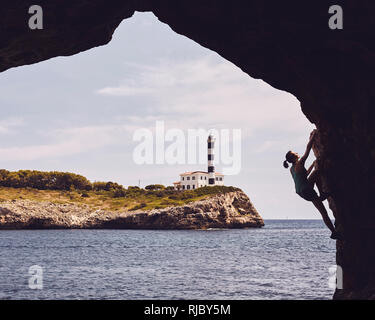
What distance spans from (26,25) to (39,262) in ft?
140

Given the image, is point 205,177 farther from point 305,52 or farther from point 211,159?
point 305,52

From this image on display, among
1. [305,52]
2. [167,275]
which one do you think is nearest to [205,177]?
[167,275]

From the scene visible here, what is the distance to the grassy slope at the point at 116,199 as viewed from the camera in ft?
433

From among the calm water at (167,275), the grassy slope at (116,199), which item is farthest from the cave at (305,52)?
the grassy slope at (116,199)

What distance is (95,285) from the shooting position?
33.7 metres

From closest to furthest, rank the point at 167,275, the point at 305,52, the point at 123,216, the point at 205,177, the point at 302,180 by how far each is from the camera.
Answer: the point at 302,180 < the point at 305,52 < the point at 167,275 < the point at 123,216 < the point at 205,177

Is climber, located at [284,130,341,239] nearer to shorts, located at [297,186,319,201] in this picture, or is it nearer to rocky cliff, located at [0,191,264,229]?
shorts, located at [297,186,319,201]

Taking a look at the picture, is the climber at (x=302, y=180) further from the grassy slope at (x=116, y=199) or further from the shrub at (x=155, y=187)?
the shrub at (x=155, y=187)

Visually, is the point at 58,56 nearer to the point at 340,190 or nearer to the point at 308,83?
the point at 308,83

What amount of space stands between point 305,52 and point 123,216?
118 metres

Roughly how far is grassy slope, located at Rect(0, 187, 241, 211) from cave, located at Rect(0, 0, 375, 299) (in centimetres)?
11137

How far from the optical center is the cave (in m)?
13.4

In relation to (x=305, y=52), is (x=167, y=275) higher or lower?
lower

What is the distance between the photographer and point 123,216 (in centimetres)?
12862
